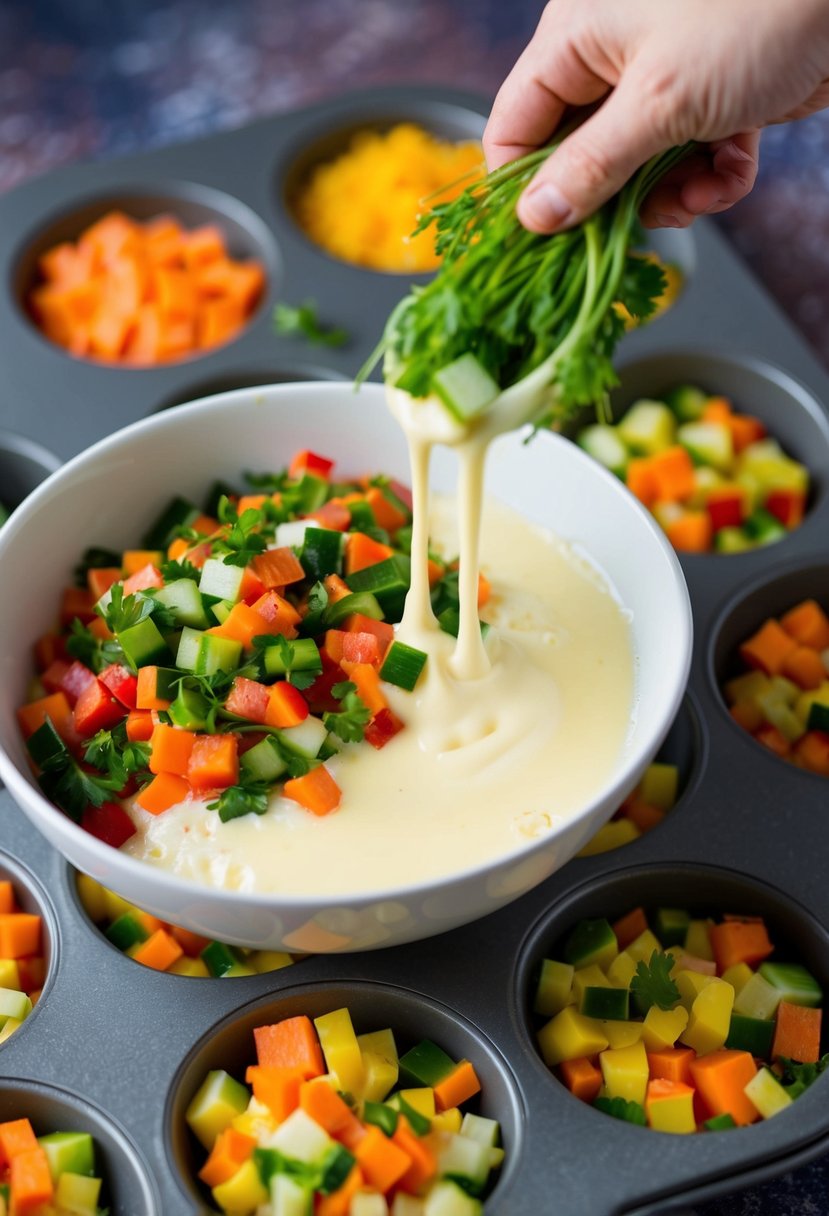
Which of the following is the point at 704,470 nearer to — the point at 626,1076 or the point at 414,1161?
the point at 626,1076

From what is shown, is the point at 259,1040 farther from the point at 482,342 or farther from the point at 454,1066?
the point at 482,342

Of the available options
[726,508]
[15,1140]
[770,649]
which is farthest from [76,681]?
[726,508]

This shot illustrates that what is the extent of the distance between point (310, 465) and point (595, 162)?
102 cm

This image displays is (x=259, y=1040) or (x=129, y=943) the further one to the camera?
(x=129, y=943)

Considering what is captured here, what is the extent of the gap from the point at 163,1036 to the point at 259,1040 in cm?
16

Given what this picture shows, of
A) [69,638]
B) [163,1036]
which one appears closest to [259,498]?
[69,638]

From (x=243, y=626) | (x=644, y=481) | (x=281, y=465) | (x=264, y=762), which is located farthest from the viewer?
(x=644, y=481)

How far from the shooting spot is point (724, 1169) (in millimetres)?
2086

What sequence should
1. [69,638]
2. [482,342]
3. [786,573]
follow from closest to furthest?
[482,342]
[69,638]
[786,573]

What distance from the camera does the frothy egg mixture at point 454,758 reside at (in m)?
2.10

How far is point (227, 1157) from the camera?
6.82ft

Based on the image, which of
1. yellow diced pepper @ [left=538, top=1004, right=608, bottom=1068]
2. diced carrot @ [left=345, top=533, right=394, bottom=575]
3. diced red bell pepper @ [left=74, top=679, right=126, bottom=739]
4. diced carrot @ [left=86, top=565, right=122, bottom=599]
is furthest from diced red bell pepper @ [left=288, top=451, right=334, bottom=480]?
yellow diced pepper @ [left=538, top=1004, right=608, bottom=1068]

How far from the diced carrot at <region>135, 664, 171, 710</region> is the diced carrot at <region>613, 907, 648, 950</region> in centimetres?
95

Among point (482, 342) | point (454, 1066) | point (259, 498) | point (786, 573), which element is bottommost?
point (454, 1066)
